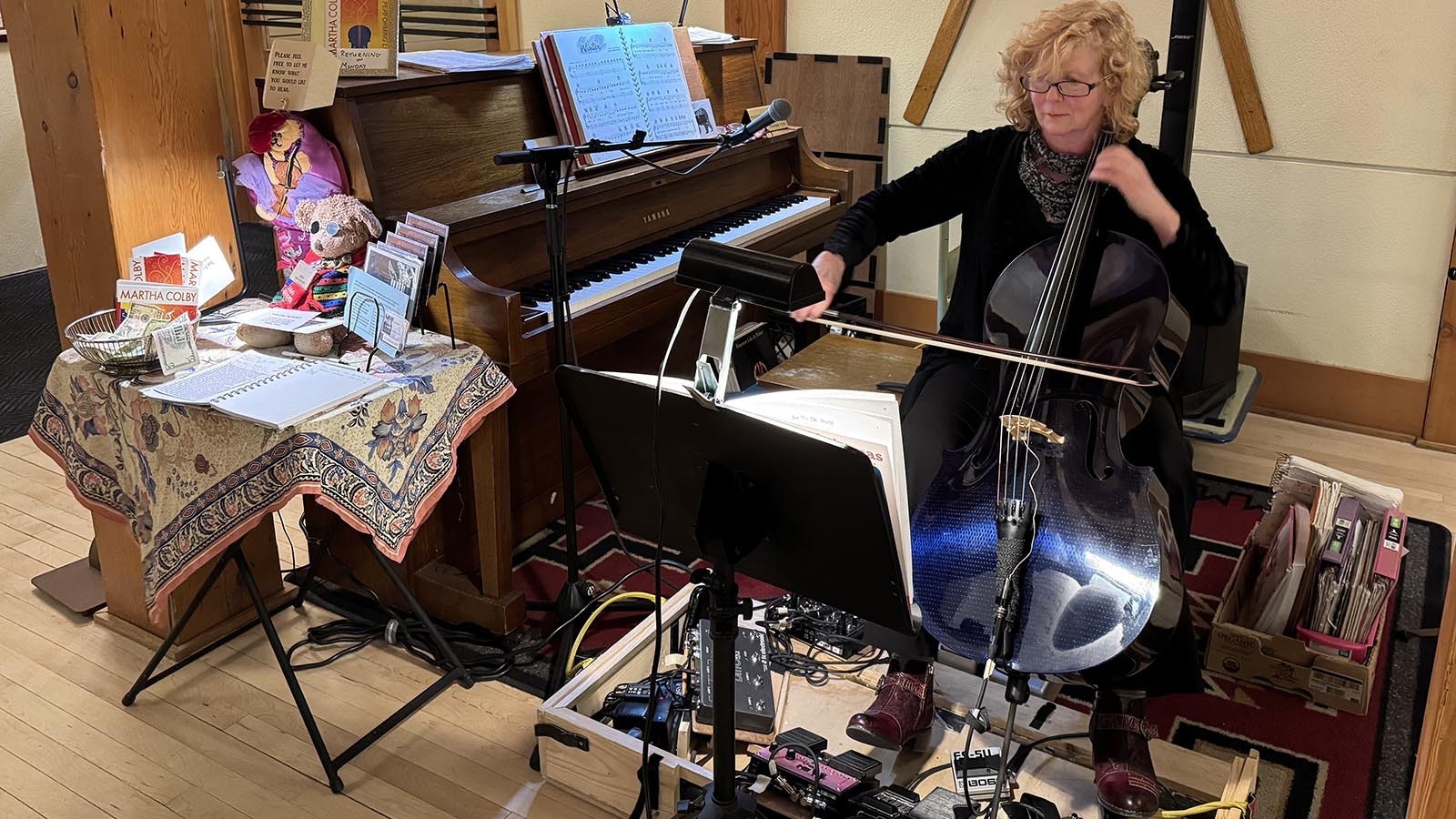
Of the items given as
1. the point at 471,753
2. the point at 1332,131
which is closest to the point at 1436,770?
the point at 471,753

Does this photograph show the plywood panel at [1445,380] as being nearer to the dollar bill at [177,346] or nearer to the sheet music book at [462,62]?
the sheet music book at [462,62]

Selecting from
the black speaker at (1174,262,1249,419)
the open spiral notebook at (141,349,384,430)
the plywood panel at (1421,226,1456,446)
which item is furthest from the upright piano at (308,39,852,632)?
the plywood panel at (1421,226,1456,446)

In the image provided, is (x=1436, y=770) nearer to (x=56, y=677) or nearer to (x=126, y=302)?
(x=126, y=302)

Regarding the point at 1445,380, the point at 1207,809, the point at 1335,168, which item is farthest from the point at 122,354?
the point at 1445,380

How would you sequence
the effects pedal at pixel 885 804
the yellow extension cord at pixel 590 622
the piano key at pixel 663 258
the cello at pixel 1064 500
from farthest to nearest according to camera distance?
the piano key at pixel 663 258 → the yellow extension cord at pixel 590 622 → the effects pedal at pixel 885 804 → the cello at pixel 1064 500

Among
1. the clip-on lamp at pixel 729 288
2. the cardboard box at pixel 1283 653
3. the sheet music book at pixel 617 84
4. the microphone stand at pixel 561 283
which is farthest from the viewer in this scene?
the sheet music book at pixel 617 84

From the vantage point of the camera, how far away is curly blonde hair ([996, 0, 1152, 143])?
78.7 inches

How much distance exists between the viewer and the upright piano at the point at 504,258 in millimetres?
2312

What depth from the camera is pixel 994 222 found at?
2.25 m

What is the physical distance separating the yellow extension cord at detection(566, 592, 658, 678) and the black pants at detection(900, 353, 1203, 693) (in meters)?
0.67

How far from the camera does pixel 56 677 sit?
2342 millimetres

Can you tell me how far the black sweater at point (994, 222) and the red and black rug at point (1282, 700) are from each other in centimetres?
75

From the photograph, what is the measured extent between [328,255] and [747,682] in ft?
3.72

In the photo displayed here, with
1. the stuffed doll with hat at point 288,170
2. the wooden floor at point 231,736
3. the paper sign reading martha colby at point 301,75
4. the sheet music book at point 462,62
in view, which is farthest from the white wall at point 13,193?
the paper sign reading martha colby at point 301,75
